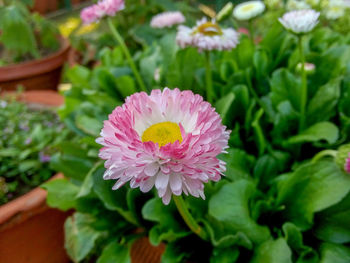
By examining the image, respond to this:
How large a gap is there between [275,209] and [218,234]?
0.49 feet

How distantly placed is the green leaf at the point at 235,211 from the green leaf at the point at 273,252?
0.03 metres

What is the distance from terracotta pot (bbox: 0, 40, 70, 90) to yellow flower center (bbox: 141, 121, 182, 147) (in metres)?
1.49

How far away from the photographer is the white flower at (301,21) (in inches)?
28.5

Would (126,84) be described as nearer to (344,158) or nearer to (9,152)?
(9,152)

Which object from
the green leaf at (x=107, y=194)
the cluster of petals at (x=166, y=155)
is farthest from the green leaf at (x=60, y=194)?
the cluster of petals at (x=166, y=155)

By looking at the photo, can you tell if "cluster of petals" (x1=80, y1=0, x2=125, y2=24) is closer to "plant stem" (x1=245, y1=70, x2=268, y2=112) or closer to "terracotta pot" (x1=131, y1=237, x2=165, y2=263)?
"plant stem" (x1=245, y1=70, x2=268, y2=112)

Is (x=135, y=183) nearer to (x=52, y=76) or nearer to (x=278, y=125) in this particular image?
(x=278, y=125)

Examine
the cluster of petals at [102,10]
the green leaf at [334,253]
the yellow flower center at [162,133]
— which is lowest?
the green leaf at [334,253]

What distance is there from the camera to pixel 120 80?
40.8 inches

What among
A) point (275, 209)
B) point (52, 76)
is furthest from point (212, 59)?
point (52, 76)

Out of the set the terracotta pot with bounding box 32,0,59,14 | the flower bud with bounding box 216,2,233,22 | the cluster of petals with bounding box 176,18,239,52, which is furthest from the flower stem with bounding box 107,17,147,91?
the terracotta pot with bounding box 32,0,59,14

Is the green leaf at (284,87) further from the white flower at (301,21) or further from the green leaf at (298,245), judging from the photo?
the green leaf at (298,245)

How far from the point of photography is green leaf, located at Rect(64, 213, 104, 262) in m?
0.89

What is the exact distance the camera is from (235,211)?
0.69 meters
